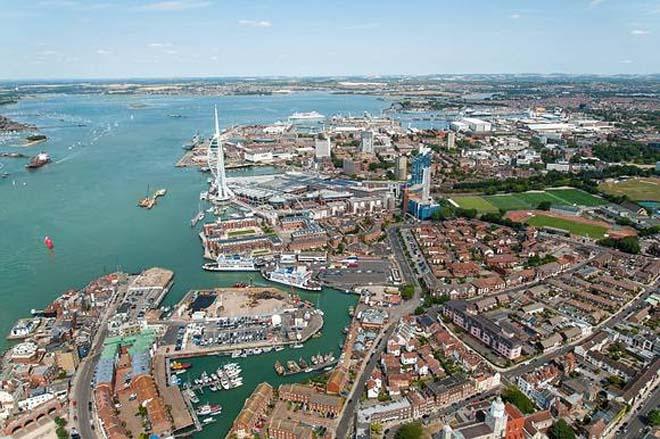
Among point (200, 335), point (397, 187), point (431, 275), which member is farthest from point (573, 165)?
point (200, 335)

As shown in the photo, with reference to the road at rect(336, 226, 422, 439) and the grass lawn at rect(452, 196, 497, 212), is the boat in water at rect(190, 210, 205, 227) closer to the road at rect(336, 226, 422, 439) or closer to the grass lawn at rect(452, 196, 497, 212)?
the road at rect(336, 226, 422, 439)

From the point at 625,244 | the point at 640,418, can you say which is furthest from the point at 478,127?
the point at 640,418

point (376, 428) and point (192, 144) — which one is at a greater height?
point (192, 144)

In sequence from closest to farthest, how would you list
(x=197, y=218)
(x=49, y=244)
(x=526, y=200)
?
(x=49, y=244)
(x=197, y=218)
(x=526, y=200)

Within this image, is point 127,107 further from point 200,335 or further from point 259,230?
point 200,335

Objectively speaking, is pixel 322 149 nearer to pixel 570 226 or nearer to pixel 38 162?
pixel 570 226

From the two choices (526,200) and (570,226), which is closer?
(570,226)

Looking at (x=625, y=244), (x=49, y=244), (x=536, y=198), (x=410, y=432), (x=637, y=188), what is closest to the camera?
(x=410, y=432)

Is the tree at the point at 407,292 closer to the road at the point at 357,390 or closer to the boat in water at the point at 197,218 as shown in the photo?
the road at the point at 357,390
